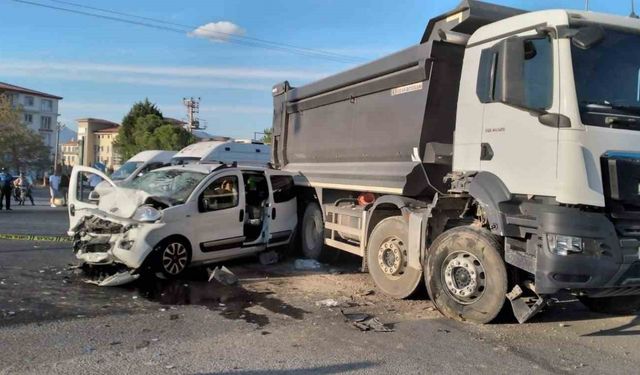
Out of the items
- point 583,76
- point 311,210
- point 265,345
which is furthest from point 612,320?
point 311,210

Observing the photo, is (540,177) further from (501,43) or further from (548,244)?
(501,43)

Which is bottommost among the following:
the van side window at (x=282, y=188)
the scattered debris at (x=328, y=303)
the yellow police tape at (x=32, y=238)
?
the scattered debris at (x=328, y=303)

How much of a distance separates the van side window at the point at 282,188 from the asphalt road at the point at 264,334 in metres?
2.12

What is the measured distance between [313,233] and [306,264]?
71 centimetres

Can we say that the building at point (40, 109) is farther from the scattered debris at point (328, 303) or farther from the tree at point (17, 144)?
the scattered debris at point (328, 303)

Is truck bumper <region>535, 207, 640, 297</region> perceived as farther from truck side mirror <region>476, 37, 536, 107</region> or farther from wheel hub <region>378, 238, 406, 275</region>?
wheel hub <region>378, 238, 406, 275</region>

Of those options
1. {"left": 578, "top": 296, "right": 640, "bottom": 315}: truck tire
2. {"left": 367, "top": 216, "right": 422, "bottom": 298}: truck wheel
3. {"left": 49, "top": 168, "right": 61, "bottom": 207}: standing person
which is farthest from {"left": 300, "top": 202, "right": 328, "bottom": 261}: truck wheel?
{"left": 49, "top": 168, "right": 61, "bottom": 207}: standing person

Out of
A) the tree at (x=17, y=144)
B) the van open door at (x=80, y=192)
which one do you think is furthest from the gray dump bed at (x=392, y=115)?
the tree at (x=17, y=144)

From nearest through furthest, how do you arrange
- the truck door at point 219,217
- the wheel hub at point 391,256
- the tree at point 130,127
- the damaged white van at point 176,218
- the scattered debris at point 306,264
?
the wheel hub at point 391,256, the damaged white van at point 176,218, the truck door at point 219,217, the scattered debris at point 306,264, the tree at point 130,127

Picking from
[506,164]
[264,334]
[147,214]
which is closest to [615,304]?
[506,164]

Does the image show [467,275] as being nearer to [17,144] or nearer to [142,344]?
[142,344]

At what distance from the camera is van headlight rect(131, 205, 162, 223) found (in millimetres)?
7816

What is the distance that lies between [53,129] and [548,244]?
117521mm

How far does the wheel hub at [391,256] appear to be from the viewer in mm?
7328
